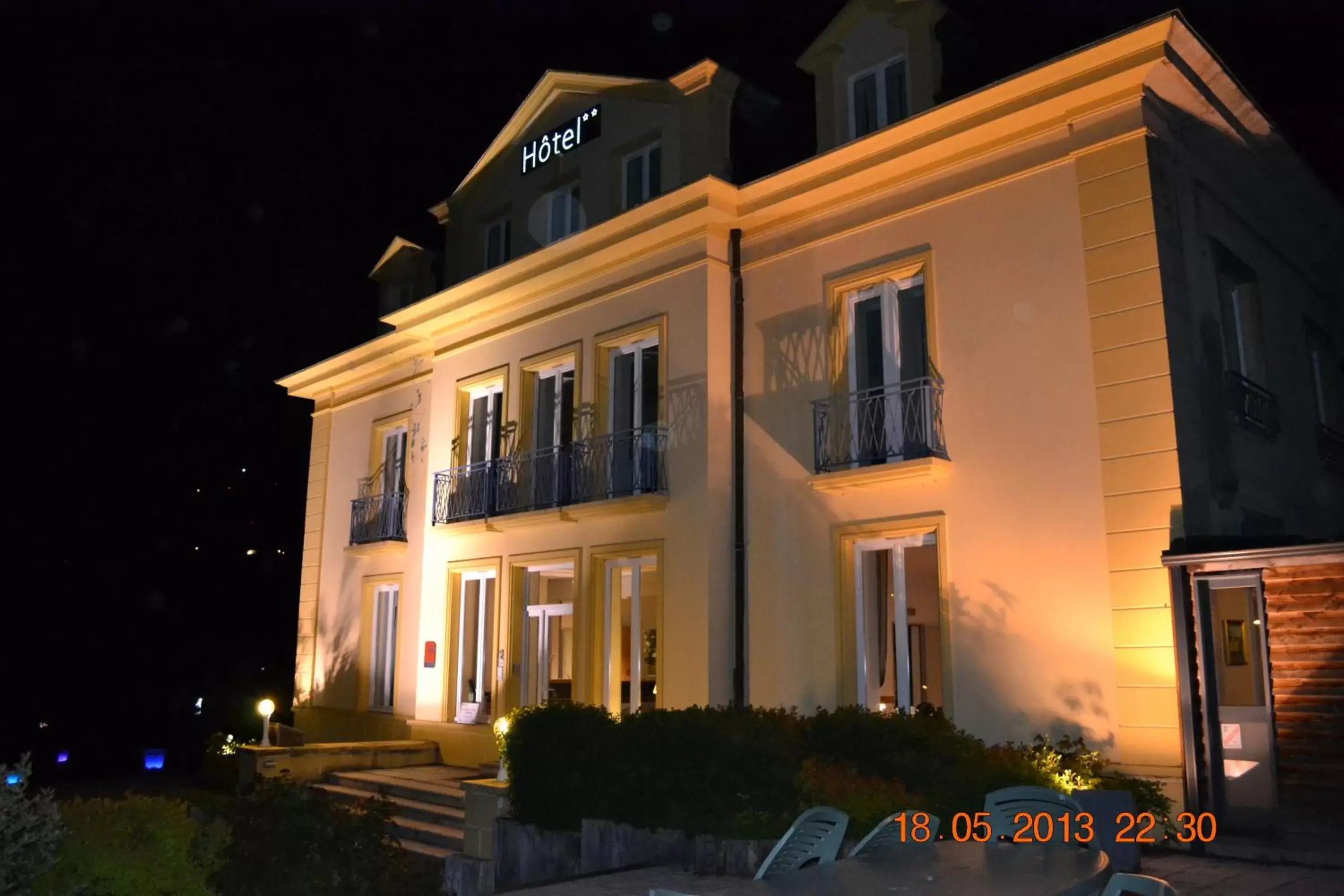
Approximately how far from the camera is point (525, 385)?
49.6 feet

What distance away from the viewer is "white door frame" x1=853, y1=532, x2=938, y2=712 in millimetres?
10711

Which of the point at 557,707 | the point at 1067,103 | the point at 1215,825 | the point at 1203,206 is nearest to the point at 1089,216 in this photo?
the point at 1067,103

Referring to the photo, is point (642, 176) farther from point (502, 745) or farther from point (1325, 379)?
point (1325, 379)

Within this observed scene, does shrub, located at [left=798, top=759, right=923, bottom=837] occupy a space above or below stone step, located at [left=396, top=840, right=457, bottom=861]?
above

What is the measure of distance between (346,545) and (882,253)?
1142 cm

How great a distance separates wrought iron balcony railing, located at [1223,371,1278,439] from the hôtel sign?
860 centimetres

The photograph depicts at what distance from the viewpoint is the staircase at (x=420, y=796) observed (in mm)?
11117

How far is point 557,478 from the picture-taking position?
45.7ft

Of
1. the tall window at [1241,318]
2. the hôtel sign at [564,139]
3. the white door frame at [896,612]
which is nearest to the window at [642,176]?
the hôtel sign at [564,139]

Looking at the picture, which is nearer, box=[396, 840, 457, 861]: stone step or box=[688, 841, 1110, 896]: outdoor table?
box=[688, 841, 1110, 896]: outdoor table

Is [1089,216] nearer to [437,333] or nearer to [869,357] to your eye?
[869,357]

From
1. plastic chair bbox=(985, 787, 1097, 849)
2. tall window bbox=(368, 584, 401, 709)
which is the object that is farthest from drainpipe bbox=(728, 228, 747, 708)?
tall window bbox=(368, 584, 401, 709)

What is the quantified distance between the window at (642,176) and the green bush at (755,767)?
7308 millimetres

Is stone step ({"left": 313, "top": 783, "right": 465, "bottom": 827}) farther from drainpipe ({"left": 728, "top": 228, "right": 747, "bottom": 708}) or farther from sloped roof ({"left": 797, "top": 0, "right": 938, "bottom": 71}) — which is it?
sloped roof ({"left": 797, "top": 0, "right": 938, "bottom": 71})
